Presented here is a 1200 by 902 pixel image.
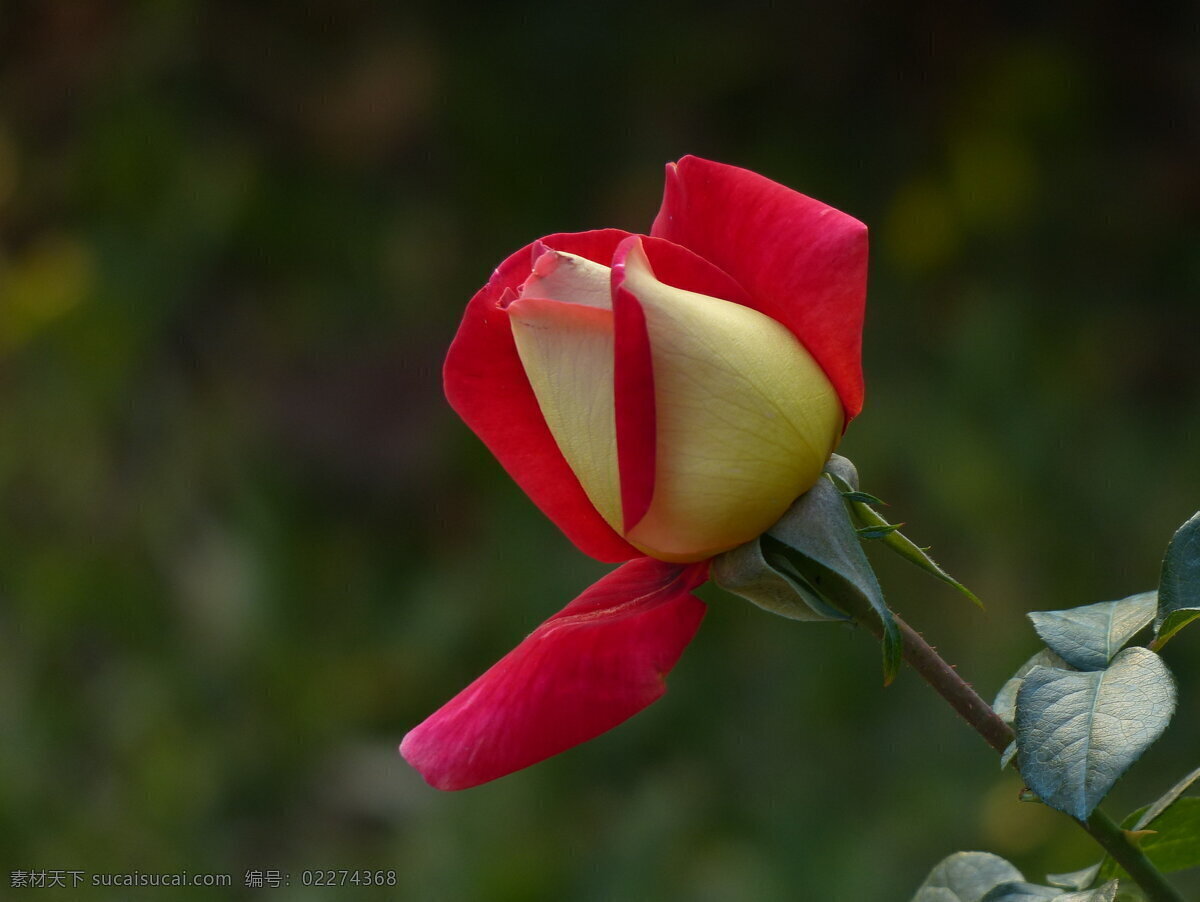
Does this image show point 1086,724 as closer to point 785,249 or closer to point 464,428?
point 785,249

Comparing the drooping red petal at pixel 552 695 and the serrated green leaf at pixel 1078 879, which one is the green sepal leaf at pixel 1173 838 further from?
the drooping red petal at pixel 552 695

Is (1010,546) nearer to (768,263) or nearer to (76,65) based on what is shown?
(768,263)

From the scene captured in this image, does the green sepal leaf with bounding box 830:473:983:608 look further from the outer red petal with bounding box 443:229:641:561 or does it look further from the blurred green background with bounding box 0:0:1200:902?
the blurred green background with bounding box 0:0:1200:902

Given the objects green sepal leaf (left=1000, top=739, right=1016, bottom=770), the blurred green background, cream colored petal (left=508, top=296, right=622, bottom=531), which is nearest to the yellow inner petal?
cream colored petal (left=508, top=296, right=622, bottom=531)

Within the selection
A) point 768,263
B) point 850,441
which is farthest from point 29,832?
point 768,263

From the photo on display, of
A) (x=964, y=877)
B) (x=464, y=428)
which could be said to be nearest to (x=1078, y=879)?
(x=964, y=877)

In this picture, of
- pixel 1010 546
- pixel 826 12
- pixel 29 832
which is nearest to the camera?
pixel 29 832
